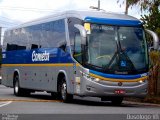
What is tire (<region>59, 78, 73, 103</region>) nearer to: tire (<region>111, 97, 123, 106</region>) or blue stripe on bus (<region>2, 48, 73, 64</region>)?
blue stripe on bus (<region>2, 48, 73, 64</region>)

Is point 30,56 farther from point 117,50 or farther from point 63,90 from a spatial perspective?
point 117,50

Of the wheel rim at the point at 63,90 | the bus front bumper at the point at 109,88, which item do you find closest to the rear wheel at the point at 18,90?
the wheel rim at the point at 63,90

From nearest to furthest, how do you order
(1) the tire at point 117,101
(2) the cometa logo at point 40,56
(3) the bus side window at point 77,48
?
1. (3) the bus side window at point 77,48
2. (1) the tire at point 117,101
3. (2) the cometa logo at point 40,56

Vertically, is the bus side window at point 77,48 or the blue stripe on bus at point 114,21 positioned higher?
the blue stripe on bus at point 114,21

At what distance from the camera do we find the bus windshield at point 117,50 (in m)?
20.9

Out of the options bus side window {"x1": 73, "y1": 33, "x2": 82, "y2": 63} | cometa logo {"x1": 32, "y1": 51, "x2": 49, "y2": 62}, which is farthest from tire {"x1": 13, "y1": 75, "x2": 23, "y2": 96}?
bus side window {"x1": 73, "y1": 33, "x2": 82, "y2": 63}

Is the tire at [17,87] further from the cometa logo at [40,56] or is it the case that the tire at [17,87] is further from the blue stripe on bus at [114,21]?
the blue stripe on bus at [114,21]

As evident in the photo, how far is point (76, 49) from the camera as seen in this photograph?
21.5m

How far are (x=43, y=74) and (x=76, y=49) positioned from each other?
4262 mm

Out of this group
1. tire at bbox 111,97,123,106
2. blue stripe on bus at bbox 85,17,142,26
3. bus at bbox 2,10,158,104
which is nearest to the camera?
bus at bbox 2,10,158,104

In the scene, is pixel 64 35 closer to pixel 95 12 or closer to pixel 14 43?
pixel 95 12

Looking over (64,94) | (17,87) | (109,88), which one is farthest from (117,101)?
(17,87)

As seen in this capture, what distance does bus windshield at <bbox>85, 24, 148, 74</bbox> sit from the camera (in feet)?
68.6

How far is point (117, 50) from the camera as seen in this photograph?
21.2m
